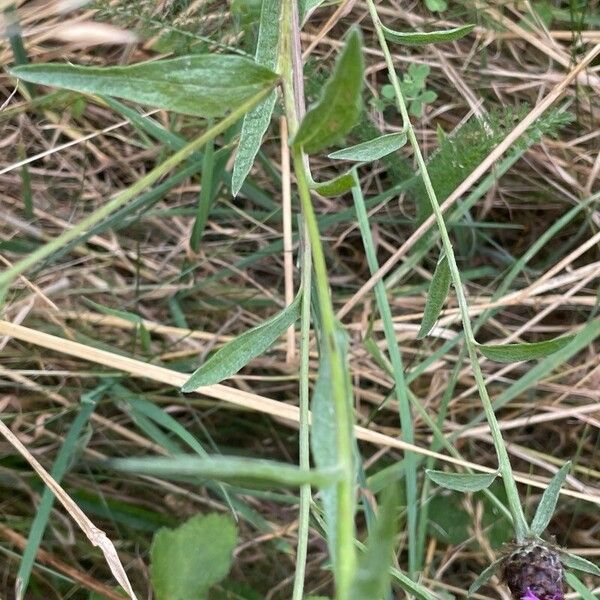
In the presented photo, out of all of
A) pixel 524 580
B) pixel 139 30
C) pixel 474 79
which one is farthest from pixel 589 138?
pixel 524 580

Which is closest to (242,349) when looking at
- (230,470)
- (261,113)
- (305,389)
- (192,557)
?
(305,389)

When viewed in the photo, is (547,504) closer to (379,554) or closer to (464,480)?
(464,480)

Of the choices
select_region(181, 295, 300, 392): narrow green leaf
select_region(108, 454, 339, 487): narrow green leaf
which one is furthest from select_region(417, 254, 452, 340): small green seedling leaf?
select_region(108, 454, 339, 487): narrow green leaf

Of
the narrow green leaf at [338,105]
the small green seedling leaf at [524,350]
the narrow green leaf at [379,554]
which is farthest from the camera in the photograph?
the small green seedling leaf at [524,350]

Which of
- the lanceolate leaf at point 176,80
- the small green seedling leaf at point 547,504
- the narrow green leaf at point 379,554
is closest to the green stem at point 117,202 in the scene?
the lanceolate leaf at point 176,80

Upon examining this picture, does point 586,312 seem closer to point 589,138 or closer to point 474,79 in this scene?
point 589,138

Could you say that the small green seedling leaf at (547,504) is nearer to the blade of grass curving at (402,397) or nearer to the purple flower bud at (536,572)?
the purple flower bud at (536,572)
